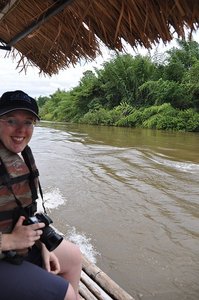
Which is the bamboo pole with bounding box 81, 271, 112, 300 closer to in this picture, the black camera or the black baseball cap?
the black camera

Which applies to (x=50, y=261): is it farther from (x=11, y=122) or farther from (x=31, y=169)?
(x=11, y=122)

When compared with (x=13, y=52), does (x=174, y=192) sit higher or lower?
lower

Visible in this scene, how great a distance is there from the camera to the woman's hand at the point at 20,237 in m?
1.34

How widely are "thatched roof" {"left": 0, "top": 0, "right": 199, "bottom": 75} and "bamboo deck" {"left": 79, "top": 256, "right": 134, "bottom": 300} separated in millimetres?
1562

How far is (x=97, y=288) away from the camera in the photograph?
7.68 ft

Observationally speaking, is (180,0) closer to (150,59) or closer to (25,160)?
(25,160)

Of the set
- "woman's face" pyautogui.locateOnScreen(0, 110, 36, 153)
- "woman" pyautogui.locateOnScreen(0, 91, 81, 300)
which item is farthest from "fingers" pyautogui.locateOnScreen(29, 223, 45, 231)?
"woman's face" pyautogui.locateOnScreen(0, 110, 36, 153)

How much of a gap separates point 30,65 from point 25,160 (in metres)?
1.64

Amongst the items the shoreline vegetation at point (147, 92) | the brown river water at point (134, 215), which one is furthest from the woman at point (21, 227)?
the shoreline vegetation at point (147, 92)

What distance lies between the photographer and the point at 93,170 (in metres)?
8.32

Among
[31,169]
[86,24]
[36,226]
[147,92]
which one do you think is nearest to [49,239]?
[36,226]

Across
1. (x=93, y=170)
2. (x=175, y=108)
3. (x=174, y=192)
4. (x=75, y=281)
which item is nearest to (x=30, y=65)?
(x=75, y=281)

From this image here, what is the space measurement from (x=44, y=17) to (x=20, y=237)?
1.30 m

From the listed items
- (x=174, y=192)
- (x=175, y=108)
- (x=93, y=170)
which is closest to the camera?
(x=174, y=192)
